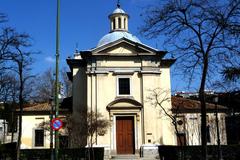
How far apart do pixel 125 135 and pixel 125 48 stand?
8385 millimetres

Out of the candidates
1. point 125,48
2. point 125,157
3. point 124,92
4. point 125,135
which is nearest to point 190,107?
point 124,92

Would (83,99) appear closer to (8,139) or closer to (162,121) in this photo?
(162,121)

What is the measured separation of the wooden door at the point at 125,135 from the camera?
3266 centimetres

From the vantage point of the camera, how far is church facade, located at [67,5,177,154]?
32.6 metres

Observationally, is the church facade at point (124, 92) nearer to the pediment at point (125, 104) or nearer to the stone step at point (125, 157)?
the pediment at point (125, 104)

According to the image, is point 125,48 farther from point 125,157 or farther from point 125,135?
point 125,157

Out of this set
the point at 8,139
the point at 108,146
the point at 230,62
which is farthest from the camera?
the point at 8,139

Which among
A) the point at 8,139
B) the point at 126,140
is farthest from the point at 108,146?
the point at 8,139

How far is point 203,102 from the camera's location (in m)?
18.9

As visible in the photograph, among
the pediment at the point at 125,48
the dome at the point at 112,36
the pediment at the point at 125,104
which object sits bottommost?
the pediment at the point at 125,104

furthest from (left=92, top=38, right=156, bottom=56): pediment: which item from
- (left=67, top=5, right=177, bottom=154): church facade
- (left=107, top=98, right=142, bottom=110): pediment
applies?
(left=107, top=98, right=142, bottom=110): pediment

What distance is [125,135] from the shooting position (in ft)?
108

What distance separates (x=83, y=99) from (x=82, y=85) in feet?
4.73

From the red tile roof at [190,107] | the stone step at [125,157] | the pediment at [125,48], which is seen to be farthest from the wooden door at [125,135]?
the pediment at [125,48]
